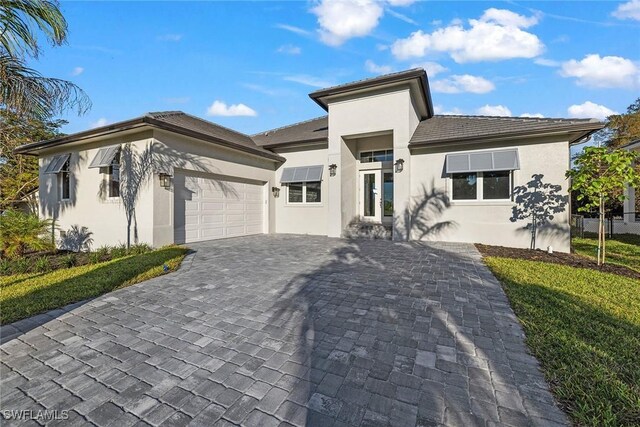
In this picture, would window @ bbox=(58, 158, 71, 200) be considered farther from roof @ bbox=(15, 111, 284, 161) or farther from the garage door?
the garage door

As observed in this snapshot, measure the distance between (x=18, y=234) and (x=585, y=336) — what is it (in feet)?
46.9

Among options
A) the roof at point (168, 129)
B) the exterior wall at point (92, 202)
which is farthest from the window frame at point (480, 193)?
the exterior wall at point (92, 202)

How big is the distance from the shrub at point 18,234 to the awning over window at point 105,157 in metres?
2.64

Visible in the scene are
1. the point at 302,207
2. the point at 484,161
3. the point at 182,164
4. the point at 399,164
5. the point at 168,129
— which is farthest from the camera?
the point at 302,207

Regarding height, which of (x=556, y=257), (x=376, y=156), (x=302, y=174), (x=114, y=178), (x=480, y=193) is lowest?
(x=556, y=257)

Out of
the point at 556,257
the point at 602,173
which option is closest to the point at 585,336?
the point at 556,257

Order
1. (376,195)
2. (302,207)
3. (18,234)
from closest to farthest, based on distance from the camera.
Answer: (18,234)
(376,195)
(302,207)

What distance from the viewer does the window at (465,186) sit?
10.8 m

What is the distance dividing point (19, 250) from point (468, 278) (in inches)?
539

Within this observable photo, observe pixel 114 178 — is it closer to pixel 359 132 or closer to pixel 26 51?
pixel 26 51

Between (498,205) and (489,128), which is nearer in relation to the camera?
(498,205)

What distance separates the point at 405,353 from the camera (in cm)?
307

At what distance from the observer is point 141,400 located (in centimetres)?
238

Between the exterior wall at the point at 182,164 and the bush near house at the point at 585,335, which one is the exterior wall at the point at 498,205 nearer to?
the bush near house at the point at 585,335
